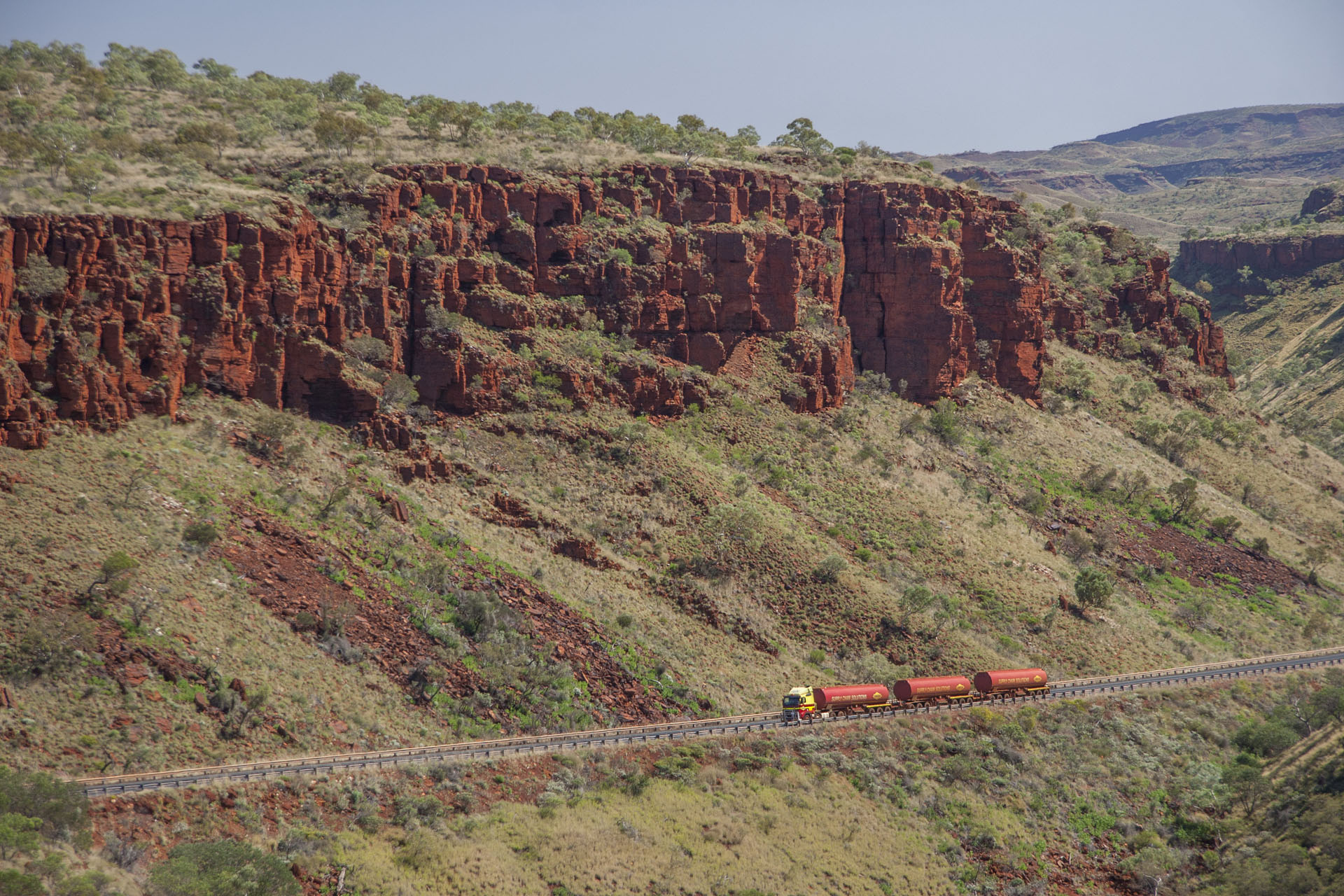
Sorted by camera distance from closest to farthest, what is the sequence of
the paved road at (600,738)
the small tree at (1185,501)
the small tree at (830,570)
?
1. the paved road at (600,738)
2. the small tree at (830,570)
3. the small tree at (1185,501)

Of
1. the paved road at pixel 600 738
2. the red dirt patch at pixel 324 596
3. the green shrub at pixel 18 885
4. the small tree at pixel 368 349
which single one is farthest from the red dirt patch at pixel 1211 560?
the green shrub at pixel 18 885

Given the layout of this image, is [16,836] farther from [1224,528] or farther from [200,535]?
[1224,528]

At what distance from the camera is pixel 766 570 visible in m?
56.1

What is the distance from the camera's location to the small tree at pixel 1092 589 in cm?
6150

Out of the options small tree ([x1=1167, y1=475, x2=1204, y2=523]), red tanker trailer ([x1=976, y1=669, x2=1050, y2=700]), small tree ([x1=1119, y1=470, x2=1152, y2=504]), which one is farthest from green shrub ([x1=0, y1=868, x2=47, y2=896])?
small tree ([x1=1167, y1=475, x2=1204, y2=523])

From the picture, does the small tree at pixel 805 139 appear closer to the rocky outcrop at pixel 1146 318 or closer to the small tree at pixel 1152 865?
the rocky outcrop at pixel 1146 318

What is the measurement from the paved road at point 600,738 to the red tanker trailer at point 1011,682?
1.56 feet

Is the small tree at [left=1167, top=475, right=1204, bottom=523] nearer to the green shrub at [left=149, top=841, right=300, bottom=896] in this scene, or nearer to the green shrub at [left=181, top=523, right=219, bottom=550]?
the green shrub at [left=181, top=523, right=219, bottom=550]

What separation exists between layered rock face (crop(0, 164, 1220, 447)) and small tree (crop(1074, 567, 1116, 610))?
775 inches

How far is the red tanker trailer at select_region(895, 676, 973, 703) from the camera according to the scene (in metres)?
49.8

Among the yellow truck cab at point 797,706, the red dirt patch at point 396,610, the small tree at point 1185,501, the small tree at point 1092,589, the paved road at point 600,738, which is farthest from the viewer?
the small tree at point 1185,501

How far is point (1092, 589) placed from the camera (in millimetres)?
61406

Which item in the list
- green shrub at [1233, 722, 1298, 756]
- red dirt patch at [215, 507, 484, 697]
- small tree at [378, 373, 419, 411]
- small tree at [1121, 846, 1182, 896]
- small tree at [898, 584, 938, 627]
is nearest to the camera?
red dirt patch at [215, 507, 484, 697]

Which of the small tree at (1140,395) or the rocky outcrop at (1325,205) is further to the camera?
the rocky outcrop at (1325,205)
